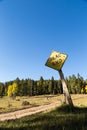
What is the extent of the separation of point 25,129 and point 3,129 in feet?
2.78

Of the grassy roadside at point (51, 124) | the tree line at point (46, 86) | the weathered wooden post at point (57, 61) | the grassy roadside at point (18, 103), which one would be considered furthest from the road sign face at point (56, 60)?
the tree line at point (46, 86)

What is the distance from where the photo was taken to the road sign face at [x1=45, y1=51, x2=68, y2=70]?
14.7 metres

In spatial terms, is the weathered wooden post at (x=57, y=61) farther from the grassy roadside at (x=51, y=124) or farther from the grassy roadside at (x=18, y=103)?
the grassy roadside at (x=18, y=103)

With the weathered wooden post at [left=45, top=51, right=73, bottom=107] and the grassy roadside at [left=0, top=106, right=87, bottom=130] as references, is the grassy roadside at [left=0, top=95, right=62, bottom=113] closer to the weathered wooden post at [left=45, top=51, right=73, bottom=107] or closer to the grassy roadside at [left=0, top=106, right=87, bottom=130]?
the weathered wooden post at [left=45, top=51, right=73, bottom=107]

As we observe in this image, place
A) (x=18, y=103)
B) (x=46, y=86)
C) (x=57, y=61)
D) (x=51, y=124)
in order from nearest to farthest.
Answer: (x=51, y=124)
(x=57, y=61)
(x=18, y=103)
(x=46, y=86)

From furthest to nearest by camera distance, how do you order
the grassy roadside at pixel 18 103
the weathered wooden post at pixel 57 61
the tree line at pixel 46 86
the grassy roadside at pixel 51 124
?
the tree line at pixel 46 86
the grassy roadside at pixel 18 103
the weathered wooden post at pixel 57 61
the grassy roadside at pixel 51 124

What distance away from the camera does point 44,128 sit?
6633mm

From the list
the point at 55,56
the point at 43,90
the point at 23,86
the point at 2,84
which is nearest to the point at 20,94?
the point at 23,86

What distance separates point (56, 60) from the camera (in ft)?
49.0

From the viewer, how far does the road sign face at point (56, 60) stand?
14.7 meters

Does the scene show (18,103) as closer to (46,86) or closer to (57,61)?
(57,61)

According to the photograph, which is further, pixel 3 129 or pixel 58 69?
pixel 58 69

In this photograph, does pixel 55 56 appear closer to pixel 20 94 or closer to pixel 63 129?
pixel 63 129

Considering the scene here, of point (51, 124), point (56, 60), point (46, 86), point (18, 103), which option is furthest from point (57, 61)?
point (46, 86)
